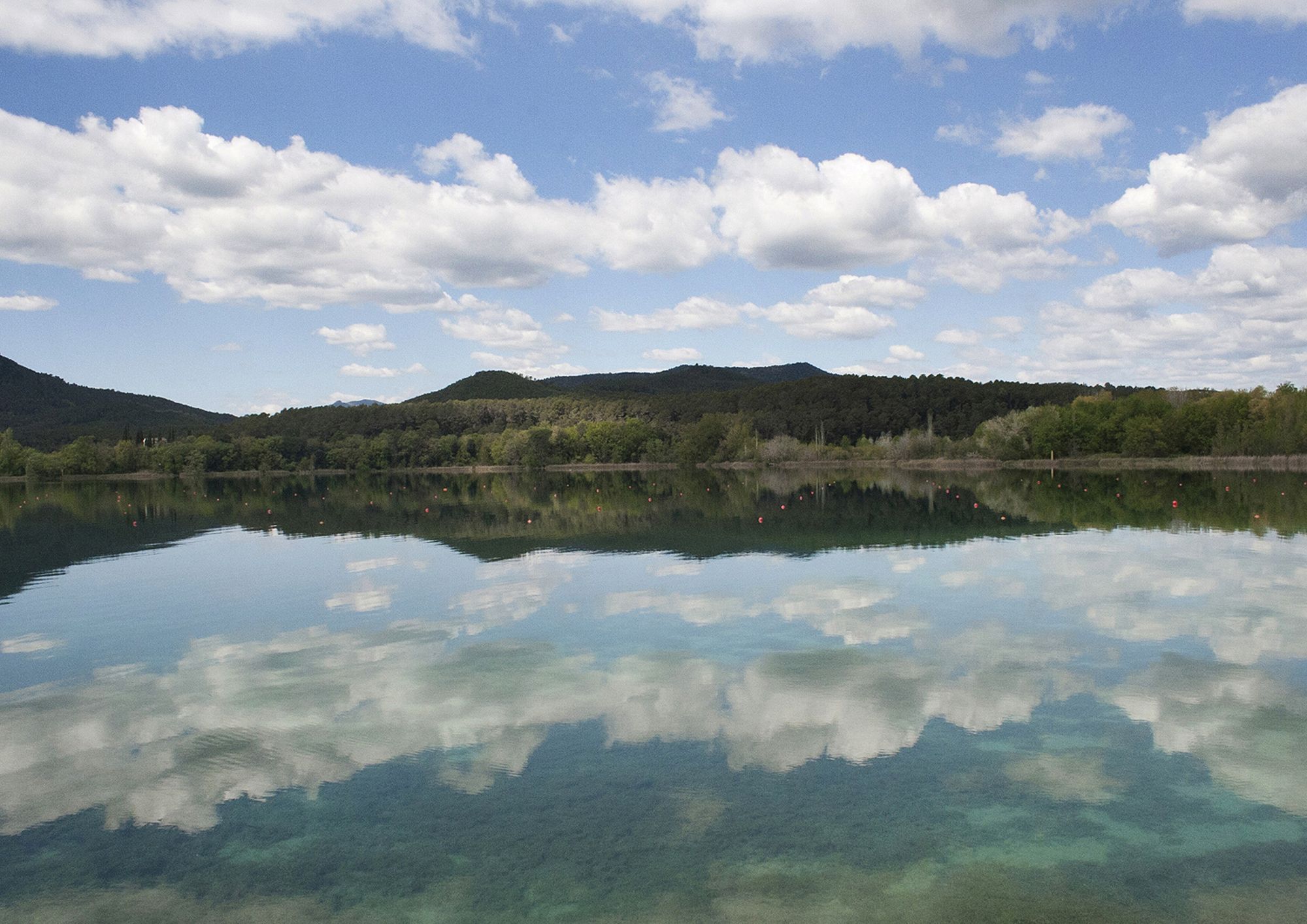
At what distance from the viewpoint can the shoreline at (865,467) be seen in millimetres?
80750

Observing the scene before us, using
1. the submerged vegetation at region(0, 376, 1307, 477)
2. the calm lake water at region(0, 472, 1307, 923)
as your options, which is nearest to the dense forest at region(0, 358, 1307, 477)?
the submerged vegetation at region(0, 376, 1307, 477)

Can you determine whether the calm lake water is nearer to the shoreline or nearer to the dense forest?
the shoreline

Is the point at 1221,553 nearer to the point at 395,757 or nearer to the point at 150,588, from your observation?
the point at 395,757

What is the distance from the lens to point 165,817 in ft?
29.1

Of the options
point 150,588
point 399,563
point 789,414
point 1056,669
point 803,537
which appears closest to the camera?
point 1056,669

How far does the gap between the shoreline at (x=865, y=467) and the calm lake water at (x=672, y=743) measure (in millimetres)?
65006

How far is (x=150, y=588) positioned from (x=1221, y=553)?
96.8ft

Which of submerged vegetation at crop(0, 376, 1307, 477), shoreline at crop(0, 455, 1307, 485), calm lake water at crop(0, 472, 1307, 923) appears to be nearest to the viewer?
calm lake water at crop(0, 472, 1307, 923)

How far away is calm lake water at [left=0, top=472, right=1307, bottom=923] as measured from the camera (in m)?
7.18

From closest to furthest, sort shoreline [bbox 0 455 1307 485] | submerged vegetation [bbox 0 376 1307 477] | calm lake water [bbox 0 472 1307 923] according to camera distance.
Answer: calm lake water [bbox 0 472 1307 923] < shoreline [bbox 0 455 1307 485] < submerged vegetation [bbox 0 376 1307 477]

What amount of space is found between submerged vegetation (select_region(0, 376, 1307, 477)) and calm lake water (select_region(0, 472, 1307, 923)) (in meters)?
81.7

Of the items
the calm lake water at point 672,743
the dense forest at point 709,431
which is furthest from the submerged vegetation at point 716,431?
the calm lake water at point 672,743

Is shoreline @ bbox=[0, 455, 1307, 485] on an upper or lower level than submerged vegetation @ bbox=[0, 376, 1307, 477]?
lower

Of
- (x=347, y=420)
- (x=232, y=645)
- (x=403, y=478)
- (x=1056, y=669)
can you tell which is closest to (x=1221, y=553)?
(x=1056, y=669)
